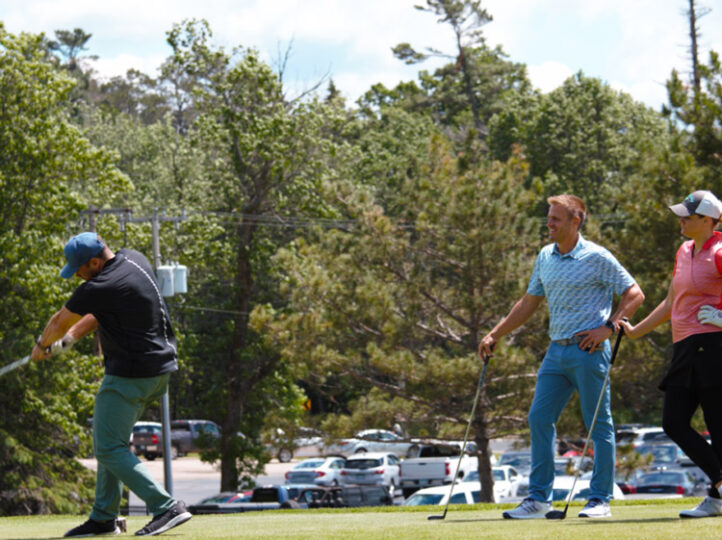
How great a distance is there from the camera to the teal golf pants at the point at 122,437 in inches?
248

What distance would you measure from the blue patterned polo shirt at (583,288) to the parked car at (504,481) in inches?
922

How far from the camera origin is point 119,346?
20.8 ft

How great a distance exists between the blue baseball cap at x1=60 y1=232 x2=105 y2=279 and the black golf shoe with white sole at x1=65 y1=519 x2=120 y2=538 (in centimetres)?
142

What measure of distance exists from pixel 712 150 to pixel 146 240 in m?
20.1

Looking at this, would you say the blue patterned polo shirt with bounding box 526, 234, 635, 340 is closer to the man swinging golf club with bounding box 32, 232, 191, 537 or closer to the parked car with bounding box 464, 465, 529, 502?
the man swinging golf club with bounding box 32, 232, 191, 537

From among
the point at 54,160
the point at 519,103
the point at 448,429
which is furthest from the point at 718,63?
the point at 519,103

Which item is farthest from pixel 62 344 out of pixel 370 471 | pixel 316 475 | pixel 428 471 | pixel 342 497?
pixel 316 475

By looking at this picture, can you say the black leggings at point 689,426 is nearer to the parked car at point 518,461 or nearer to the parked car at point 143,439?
the parked car at point 518,461

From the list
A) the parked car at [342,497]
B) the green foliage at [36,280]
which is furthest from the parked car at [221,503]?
the green foliage at [36,280]

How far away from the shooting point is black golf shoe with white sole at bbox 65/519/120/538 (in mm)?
6441

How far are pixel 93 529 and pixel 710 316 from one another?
3683 mm

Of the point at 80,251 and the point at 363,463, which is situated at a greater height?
the point at 80,251

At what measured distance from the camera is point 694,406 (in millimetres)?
6746

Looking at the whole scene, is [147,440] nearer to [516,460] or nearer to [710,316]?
[516,460]
